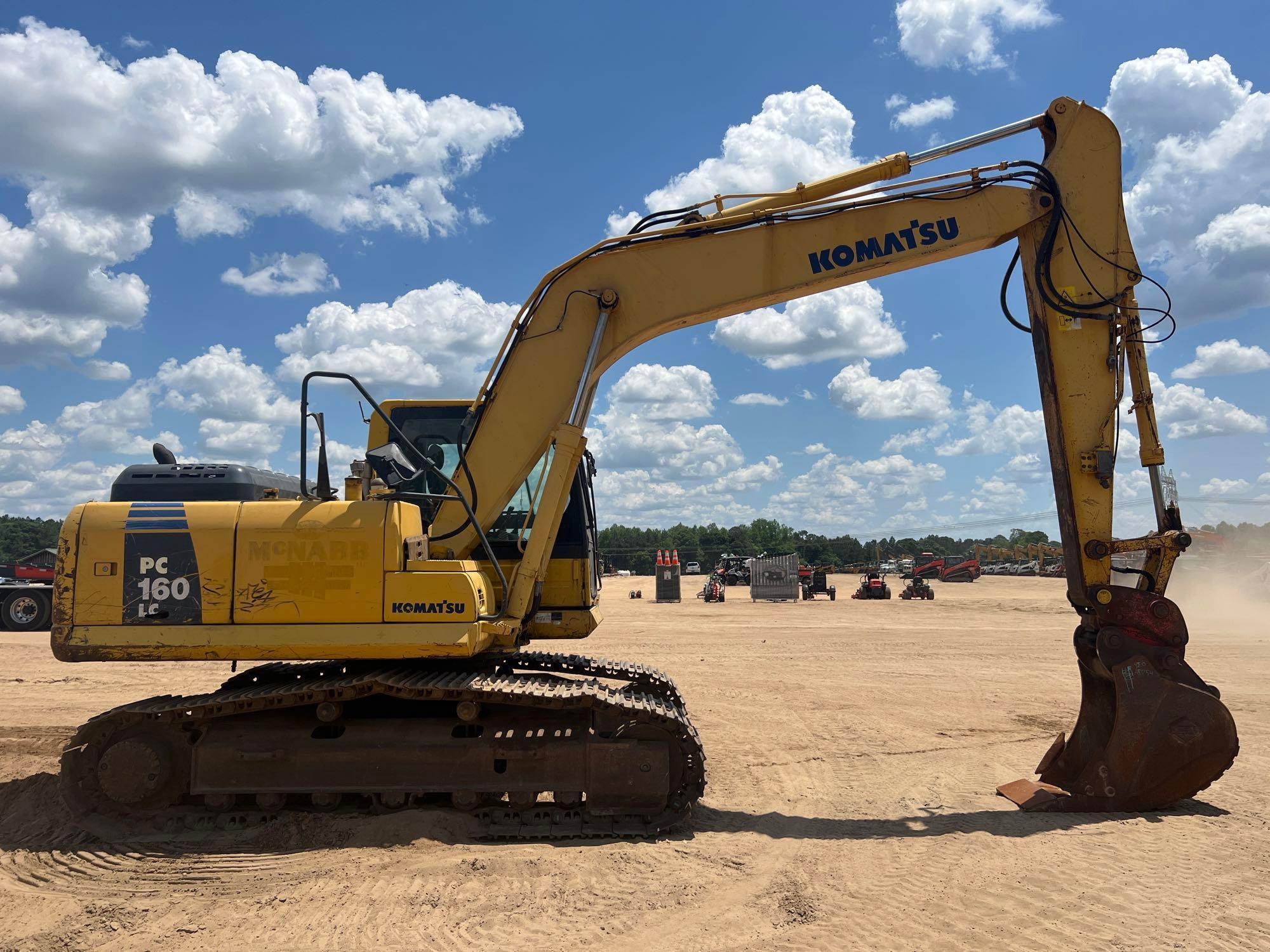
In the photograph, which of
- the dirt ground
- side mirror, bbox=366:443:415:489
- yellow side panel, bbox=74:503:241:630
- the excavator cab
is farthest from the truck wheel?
side mirror, bbox=366:443:415:489

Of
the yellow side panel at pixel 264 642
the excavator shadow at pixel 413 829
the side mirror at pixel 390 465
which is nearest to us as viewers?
the excavator shadow at pixel 413 829

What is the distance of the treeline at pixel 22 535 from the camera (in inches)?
2088

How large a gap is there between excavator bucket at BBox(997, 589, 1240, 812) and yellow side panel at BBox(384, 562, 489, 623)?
473cm

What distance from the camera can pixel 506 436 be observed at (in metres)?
7.22

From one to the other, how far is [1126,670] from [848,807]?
2.43 meters

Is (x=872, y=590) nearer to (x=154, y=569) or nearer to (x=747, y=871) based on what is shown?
(x=747, y=871)

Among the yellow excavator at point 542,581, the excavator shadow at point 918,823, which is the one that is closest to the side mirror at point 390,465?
the yellow excavator at point 542,581

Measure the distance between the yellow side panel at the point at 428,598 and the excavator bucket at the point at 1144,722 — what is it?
4730 millimetres

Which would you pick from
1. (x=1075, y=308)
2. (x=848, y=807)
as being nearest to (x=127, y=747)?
(x=848, y=807)

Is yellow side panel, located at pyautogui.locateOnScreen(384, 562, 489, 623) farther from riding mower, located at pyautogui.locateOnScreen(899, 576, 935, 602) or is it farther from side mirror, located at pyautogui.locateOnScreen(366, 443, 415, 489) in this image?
riding mower, located at pyautogui.locateOnScreen(899, 576, 935, 602)

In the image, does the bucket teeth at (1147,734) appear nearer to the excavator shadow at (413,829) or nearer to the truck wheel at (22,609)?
the excavator shadow at (413,829)

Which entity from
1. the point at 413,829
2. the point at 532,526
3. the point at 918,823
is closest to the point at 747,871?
the point at 918,823

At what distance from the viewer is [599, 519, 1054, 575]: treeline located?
349 feet

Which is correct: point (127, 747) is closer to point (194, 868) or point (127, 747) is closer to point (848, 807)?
point (194, 868)
